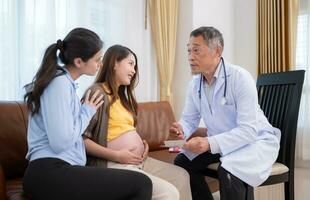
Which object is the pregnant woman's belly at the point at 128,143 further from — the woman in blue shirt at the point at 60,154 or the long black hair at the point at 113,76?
the woman in blue shirt at the point at 60,154

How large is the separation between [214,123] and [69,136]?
0.86 meters

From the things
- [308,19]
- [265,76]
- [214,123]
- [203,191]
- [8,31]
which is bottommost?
[203,191]

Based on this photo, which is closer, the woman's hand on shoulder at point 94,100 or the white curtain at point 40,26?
the woman's hand on shoulder at point 94,100

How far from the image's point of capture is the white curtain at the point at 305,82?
3553mm

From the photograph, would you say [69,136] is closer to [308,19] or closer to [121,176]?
[121,176]

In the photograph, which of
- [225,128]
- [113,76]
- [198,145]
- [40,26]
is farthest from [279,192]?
[40,26]

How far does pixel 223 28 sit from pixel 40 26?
2.19m

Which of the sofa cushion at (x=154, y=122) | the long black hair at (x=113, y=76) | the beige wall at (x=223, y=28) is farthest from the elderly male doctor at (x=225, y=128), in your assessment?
the beige wall at (x=223, y=28)

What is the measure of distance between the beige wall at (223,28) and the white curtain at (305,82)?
20.2 inches

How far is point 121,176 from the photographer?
4.54 feet

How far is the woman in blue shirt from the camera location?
1.36m

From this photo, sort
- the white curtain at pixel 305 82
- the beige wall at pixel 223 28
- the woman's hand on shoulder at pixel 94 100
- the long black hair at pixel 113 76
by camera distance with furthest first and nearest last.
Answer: the beige wall at pixel 223 28 → the white curtain at pixel 305 82 → the long black hair at pixel 113 76 → the woman's hand on shoulder at pixel 94 100

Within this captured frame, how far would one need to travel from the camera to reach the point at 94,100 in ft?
5.27

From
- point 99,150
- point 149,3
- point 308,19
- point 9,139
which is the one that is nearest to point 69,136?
point 99,150
